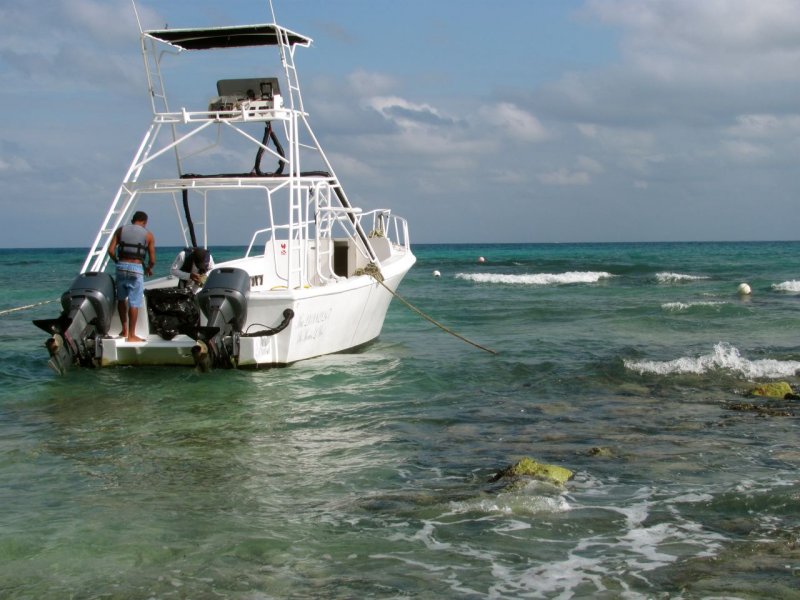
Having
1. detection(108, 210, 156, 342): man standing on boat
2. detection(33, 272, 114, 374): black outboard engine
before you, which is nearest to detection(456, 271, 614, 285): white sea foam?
detection(108, 210, 156, 342): man standing on boat

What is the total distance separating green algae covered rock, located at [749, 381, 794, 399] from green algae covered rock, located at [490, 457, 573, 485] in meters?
4.29

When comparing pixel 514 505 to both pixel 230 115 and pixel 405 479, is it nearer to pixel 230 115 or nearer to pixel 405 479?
pixel 405 479

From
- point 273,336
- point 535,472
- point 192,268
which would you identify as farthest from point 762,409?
point 192,268

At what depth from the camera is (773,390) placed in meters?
9.82

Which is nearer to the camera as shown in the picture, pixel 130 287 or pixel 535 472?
pixel 535 472

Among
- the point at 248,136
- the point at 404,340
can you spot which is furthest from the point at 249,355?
the point at 404,340

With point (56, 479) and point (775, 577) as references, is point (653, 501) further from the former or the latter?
point (56, 479)

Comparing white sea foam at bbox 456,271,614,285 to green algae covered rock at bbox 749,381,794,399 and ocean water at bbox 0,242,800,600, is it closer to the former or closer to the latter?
ocean water at bbox 0,242,800,600

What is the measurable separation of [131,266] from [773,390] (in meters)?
7.28

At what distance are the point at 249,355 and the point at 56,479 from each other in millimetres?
3848

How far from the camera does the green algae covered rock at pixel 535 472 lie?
633 centimetres

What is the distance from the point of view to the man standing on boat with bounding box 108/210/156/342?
→ 1013cm

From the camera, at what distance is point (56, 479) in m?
6.63

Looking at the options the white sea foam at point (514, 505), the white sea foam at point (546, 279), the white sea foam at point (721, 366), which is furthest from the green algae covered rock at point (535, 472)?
the white sea foam at point (546, 279)
